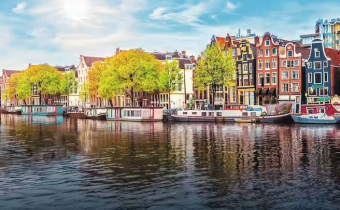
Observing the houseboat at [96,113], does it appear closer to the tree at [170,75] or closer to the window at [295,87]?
the tree at [170,75]

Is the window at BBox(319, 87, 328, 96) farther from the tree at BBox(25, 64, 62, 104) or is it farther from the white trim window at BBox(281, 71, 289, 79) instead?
the tree at BBox(25, 64, 62, 104)

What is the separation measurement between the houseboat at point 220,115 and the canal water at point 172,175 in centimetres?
3198

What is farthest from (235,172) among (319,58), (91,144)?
(319,58)

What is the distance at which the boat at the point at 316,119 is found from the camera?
217ft

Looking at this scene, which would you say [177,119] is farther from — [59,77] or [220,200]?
[59,77]

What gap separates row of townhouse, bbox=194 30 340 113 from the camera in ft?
276

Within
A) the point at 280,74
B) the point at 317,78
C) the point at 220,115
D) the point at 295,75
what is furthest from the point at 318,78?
the point at 220,115

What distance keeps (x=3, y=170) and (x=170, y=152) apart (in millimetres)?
13112

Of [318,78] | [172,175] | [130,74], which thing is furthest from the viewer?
[130,74]

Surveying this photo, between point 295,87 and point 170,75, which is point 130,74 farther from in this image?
point 295,87

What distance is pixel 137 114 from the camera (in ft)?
274

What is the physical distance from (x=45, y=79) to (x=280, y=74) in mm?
77596

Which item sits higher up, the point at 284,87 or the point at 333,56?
the point at 333,56

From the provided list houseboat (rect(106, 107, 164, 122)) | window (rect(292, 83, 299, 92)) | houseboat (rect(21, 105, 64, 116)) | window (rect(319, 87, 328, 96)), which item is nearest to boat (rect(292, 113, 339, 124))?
window (rect(319, 87, 328, 96))
